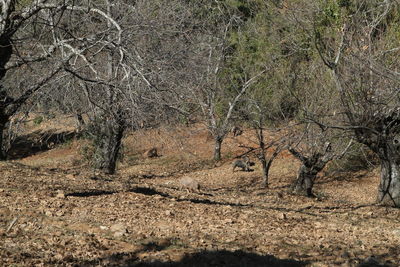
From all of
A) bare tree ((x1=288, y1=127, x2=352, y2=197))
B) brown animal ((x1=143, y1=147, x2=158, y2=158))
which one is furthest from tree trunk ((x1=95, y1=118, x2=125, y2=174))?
brown animal ((x1=143, y1=147, x2=158, y2=158))

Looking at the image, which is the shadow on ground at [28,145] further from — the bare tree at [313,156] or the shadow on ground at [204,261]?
the shadow on ground at [204,261]

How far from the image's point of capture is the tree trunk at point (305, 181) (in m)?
13.9

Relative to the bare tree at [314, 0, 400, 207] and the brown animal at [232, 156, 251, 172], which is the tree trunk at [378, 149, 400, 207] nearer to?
the bare tree at [314, 0, 400, 207]

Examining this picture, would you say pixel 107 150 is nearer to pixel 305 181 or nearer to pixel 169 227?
pixel 305 181

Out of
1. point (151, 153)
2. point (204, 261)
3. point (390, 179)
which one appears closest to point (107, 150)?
point (390, 179)

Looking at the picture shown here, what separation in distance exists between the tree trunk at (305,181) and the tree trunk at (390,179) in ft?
7.18

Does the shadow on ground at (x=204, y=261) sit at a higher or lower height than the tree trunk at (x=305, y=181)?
higher

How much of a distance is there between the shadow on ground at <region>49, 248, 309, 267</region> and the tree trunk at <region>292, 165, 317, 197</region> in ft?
25.0

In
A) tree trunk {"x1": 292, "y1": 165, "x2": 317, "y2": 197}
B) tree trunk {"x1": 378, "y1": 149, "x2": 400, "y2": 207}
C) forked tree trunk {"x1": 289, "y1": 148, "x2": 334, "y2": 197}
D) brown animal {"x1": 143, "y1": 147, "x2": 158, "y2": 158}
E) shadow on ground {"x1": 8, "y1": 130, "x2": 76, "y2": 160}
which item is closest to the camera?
tree trunk {"x1": 378, "y1": 149, "x2": 400, "y2": 207}

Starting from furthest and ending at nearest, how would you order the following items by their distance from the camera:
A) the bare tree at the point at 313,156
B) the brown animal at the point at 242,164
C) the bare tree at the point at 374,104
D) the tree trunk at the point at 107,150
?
the brown animal at the point at 242,164
the tree trunk at the point at 107,150
the bare tree at the point at 313,156
the bare tree at the point at 374,104

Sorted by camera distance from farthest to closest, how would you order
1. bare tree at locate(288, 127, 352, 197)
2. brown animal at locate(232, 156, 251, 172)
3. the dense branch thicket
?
brown animal at locate(232, 156, 251, 172), bare tree at locate(288, 127, 352, 197), the dense branch thicket

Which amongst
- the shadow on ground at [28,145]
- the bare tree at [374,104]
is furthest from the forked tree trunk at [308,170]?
the shadow on ground at [28,145]

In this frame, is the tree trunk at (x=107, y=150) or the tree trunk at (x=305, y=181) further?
the tree trunk at (x=107, y=150)

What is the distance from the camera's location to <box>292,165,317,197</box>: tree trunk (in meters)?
13.9
